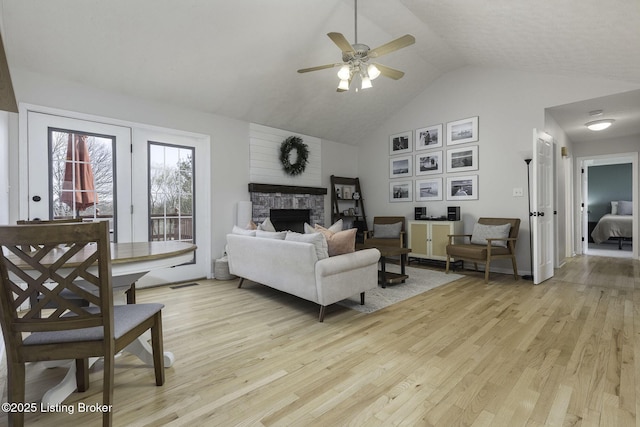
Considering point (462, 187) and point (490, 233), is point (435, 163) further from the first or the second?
point (490, 233)

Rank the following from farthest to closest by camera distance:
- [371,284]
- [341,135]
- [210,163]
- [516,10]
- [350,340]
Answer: [341,135] < [210,163] < [371,284] < [516,10] < [350,340]

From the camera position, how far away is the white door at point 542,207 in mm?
4082

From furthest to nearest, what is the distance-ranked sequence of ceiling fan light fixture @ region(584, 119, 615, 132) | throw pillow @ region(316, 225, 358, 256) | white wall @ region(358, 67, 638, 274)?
ceiling fan light fixture @ region(584, 119, 615, 132) → white wall @ region(358, 67, 638, 274) → throw pillow @ region(316, 225, 358, 256)

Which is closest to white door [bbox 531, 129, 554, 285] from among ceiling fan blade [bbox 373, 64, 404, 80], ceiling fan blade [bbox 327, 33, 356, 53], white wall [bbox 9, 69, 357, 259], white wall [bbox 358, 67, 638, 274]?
white wall [bbox 358, 67, 638, 274]

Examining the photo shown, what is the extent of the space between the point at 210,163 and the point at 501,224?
4495 mm

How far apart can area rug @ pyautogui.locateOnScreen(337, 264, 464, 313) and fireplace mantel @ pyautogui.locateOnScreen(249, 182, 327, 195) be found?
6.78 ft

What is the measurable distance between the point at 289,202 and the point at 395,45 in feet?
10.9

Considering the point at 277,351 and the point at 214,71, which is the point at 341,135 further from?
the point at 277,351

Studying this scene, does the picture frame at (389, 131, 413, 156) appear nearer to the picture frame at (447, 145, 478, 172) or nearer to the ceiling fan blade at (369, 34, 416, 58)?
the picture frame at (447, 145, 478, 172)

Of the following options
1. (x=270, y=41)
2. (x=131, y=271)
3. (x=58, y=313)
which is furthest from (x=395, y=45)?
(x=58, y=313)

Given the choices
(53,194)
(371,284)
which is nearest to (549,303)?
(371,284)

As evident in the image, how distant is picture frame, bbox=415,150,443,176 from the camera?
569 centimetres

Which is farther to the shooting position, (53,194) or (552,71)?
(552,71)

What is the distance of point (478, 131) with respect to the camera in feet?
16.9
